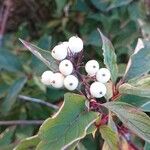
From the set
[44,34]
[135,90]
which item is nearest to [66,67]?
[135,90]

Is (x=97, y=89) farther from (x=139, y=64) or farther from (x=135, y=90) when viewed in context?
(x=139, y=64)

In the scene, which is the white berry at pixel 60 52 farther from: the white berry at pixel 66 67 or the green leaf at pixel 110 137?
the green leaf at pixel 110 137

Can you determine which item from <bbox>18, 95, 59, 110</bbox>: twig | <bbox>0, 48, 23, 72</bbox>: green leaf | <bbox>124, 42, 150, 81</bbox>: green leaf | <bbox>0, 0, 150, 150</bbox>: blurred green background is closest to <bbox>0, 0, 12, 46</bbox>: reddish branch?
<bbox>0, 0, 150, 150</bbox>: blurred green background

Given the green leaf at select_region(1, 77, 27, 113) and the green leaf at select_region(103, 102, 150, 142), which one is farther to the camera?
the green leaf at select_region(1, 77, 27, 113)

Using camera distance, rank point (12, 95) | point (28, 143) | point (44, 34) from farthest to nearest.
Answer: point (44, 34), point (12, 95), point (28, 143)

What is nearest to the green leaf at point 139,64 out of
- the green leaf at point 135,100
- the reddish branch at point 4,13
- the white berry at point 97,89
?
the green leaf at point 135,100

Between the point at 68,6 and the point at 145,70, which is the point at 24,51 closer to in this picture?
the point at 68,6

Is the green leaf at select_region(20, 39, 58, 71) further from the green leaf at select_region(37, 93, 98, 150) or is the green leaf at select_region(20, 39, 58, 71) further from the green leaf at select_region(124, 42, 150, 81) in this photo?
the green leaf at select_region(124, 42, 150, 81)
